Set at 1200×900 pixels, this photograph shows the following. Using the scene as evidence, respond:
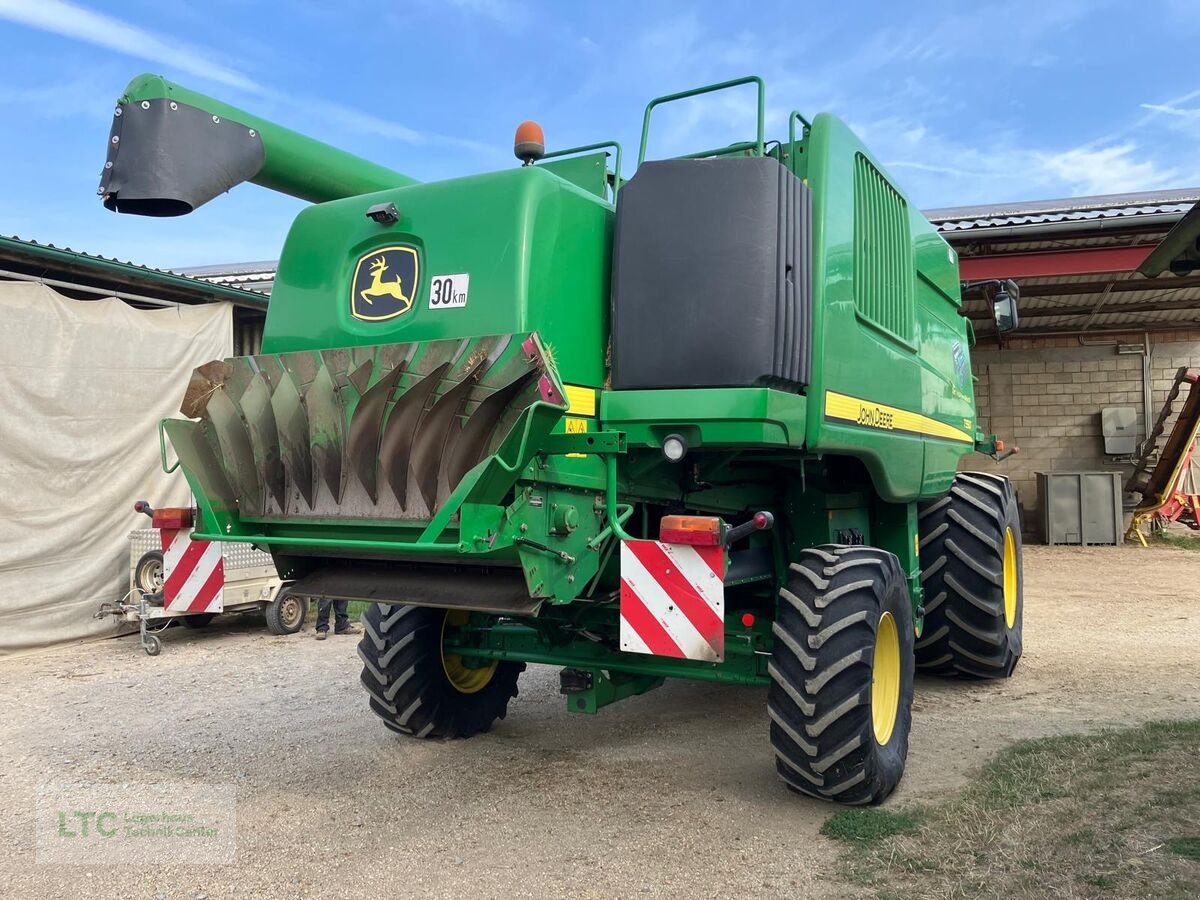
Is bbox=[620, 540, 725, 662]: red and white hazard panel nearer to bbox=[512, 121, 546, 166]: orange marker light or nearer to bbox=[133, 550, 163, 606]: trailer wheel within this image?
bbox=[512, 121, 546, 166]: orange marker light

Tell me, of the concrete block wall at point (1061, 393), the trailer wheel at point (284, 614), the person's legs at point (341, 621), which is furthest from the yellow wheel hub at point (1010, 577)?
the concrete block wall at point (1061, 393)

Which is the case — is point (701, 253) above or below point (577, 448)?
above

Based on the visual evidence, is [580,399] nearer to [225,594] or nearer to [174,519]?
[174,519]

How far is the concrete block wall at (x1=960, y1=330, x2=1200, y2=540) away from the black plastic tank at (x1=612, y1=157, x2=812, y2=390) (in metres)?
14.2

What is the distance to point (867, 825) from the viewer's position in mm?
3682

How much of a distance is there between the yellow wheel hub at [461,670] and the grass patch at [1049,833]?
207 cm

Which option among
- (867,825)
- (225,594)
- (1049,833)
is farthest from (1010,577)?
(225,594)

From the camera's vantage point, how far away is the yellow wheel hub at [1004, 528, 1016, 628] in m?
6.56

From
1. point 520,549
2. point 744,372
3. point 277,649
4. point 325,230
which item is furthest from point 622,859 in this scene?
point 277,649

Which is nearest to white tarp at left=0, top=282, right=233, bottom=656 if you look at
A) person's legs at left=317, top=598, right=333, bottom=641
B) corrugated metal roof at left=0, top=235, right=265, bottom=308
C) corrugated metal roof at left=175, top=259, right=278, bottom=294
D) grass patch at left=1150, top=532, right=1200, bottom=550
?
corrugated metal roof at left=0, top=235, right=265, bottom=308

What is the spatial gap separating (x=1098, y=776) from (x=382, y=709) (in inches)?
131

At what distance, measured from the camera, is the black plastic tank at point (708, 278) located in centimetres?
360

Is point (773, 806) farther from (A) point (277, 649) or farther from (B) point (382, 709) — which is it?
(A) point (277, 649)

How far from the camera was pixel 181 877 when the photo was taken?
11.1 ft
